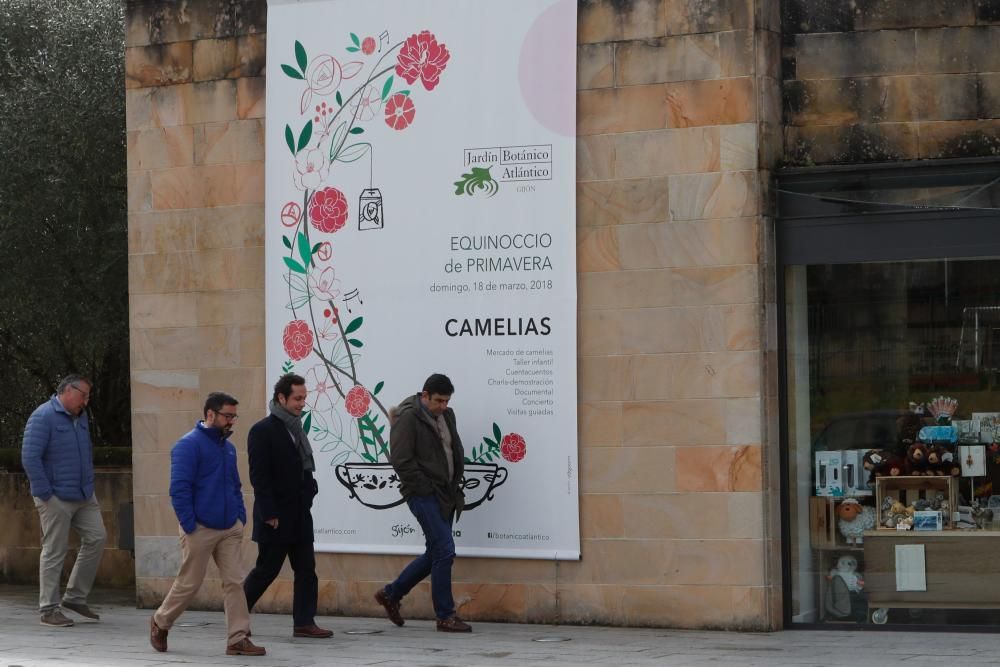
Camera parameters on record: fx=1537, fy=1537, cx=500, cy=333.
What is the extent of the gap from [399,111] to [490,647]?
4.31 meters

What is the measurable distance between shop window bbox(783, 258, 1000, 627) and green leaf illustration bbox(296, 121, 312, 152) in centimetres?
395

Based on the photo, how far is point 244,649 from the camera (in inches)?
385

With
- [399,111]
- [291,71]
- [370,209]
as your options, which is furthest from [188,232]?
[399,111]

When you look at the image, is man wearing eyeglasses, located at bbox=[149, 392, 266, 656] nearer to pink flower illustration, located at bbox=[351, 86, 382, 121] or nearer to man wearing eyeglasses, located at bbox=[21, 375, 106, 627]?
man wearing eyeglasses, located at bbox=[21, 375, 106, 627]

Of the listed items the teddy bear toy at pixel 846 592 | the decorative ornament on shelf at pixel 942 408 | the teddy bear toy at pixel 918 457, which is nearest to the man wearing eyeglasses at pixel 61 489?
the teddy bear toy at pixel 846 592

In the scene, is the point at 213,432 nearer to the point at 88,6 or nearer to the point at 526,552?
the point at 526,552

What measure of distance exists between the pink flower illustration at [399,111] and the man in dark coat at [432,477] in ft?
7.29

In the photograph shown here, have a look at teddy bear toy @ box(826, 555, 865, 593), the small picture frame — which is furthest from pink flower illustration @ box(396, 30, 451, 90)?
the small picture frame

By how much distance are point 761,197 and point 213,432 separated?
4148 millimetres

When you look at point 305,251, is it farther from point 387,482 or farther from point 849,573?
point 849,573

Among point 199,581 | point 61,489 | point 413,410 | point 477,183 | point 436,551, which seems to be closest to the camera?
point 199,581

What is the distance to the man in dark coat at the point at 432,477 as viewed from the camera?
424 inches

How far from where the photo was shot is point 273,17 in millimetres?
12445

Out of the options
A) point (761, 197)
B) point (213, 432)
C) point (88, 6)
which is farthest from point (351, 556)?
point (88, 6)
